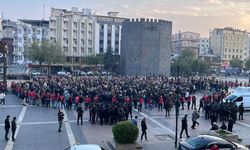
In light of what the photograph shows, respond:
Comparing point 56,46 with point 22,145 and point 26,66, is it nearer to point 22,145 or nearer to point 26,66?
point 26,66

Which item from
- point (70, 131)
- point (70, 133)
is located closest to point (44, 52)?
point (70, 131)

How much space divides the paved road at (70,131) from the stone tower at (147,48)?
147 feet

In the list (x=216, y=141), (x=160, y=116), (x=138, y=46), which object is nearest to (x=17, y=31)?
(x=138, y=46)

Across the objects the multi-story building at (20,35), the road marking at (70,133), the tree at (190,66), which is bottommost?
the road marking at (70,133)

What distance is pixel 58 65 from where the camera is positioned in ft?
292

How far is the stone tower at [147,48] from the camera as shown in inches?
2970

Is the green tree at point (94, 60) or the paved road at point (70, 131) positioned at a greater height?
the green tree at point (94, 60)

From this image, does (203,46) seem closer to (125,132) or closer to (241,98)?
(241,98)

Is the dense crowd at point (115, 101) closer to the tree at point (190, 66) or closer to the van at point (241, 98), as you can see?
the van at point (241, 98)

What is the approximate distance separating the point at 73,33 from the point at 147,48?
26.1 meters

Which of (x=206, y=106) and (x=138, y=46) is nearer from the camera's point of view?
(x=206, y=106)

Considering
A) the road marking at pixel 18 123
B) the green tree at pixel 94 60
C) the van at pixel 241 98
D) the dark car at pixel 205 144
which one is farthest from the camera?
the green tree at pixel 94 60

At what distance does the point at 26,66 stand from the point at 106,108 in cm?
6496

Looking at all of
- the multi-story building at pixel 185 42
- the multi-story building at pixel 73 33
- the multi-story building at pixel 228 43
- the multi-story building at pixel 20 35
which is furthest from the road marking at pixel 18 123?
the multi-story building at pixel 185 42
